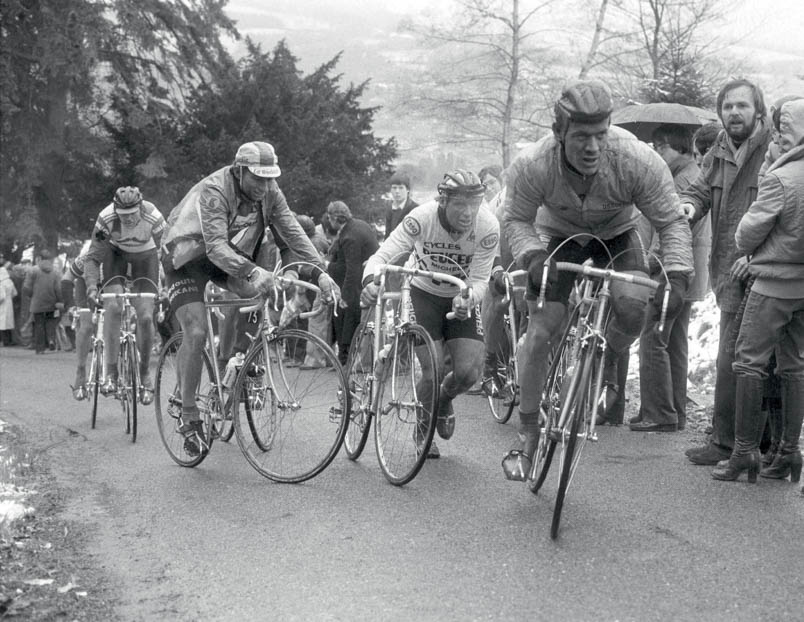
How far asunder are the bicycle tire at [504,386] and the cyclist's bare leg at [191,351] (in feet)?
9.15

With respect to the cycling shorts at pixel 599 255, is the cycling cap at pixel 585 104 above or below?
above

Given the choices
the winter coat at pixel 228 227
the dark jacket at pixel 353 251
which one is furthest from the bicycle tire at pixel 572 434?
the dark jacket at pixel 353 251

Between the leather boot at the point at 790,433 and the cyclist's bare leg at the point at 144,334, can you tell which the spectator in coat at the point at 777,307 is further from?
the cyclist's bare leg at the point at 144,334

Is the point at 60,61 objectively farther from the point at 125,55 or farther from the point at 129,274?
the point at 129,274

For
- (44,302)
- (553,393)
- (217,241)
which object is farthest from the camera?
(44,302)

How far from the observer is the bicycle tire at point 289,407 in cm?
741

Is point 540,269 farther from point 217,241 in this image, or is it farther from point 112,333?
point 112,333

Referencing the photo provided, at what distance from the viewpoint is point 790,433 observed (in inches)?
281

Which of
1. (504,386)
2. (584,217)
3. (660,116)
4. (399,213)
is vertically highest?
(660,116)

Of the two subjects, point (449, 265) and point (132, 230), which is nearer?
point (449, 265)

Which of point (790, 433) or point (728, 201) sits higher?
point (728, 201)

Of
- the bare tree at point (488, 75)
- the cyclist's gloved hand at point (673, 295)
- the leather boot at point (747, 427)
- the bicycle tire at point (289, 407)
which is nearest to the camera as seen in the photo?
the cyclist's gloved hand at point (673, 295)

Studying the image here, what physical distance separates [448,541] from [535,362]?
1.15 meters

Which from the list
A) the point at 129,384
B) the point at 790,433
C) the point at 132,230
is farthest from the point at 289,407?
the point at 132,230
